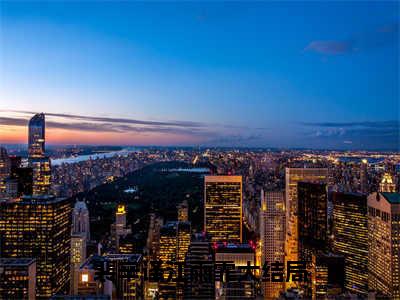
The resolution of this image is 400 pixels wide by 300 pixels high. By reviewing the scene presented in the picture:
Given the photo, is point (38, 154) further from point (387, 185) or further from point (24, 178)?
point (387, 185)

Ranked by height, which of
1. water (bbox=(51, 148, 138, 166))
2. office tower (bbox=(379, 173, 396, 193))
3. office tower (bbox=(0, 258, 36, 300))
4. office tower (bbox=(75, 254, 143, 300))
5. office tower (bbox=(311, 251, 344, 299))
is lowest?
office tower (bbox=(311, 251, 344, 299))

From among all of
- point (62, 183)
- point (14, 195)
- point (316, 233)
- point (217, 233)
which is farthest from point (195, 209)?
point (14, 195)

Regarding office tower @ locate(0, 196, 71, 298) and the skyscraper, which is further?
the skyscraper

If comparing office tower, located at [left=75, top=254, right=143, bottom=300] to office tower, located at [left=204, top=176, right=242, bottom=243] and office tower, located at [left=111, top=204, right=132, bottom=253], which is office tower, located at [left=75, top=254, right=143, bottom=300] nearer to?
office tower, located at [left=111, top=204, right=132, bottom=253]

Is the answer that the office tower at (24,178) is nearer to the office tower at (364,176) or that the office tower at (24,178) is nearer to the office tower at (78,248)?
the office tower at (78,248)

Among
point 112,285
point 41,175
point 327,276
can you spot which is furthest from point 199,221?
point 112,285

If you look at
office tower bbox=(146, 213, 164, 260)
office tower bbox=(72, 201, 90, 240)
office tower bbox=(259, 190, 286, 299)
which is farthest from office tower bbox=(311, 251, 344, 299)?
office tower bbox=(72, 201, 90, 240)
